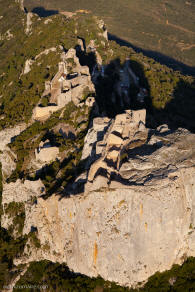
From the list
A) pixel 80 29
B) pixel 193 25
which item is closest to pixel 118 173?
pixel 80 29

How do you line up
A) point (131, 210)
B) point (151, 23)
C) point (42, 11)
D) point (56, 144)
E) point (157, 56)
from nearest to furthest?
point (131, 210)
point (56, 144)
point (157, 56)
point (42, 11)
point (151, 23)

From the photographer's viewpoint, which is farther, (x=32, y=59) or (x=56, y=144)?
(x=32, y=59)

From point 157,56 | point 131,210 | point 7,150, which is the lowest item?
point 157,56

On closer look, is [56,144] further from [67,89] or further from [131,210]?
[131,210]

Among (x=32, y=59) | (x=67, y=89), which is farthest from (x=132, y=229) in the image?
(x=32, y=59)

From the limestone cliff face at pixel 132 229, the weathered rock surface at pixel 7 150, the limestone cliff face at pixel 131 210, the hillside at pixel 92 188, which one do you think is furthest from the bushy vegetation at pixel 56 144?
the limestone cliff face at pixel 132 229

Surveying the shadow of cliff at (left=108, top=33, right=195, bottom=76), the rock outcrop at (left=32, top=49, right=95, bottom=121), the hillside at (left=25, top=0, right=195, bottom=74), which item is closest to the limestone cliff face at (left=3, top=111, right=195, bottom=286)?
the rock outcrop at (left=32, top=49, right=95, bottom=121)

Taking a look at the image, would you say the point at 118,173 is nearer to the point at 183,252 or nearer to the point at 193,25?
the point at 183,252

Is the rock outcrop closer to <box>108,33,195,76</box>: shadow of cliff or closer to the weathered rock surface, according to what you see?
the weathered rock surface

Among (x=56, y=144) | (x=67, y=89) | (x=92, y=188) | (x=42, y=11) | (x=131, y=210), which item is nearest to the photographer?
(x=131, y=210)
